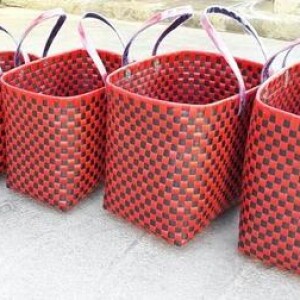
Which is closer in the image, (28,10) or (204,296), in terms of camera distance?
(204,296)

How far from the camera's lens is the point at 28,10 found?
3.11m

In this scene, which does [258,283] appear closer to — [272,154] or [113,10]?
[272,154]

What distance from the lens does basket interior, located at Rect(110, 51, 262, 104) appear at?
1094 millimetres

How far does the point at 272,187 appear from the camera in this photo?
830 mm

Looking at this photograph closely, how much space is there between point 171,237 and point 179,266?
6 cm

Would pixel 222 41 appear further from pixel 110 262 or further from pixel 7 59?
pixel 7 59

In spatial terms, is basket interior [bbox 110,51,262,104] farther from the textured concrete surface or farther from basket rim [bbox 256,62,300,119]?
the textured concrete surface

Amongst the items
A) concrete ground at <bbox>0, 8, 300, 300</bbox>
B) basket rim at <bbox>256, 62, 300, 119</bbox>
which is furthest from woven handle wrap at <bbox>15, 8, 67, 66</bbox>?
basket rim at <bbox>256, 62, 300, 119</bbox>

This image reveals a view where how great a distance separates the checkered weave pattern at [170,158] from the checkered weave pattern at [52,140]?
0.18 feet

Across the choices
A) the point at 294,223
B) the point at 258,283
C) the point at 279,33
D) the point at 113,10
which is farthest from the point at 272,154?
the point at 113,10

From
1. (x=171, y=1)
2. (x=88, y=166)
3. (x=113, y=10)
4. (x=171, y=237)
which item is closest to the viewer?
Answer: (x=171, y=237)

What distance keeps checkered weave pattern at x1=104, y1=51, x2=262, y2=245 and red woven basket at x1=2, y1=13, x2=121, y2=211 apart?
0.05 metres

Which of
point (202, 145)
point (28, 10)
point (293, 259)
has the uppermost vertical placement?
point (202, 145)

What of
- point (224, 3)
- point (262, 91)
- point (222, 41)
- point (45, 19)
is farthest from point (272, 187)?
point (224, 3)
